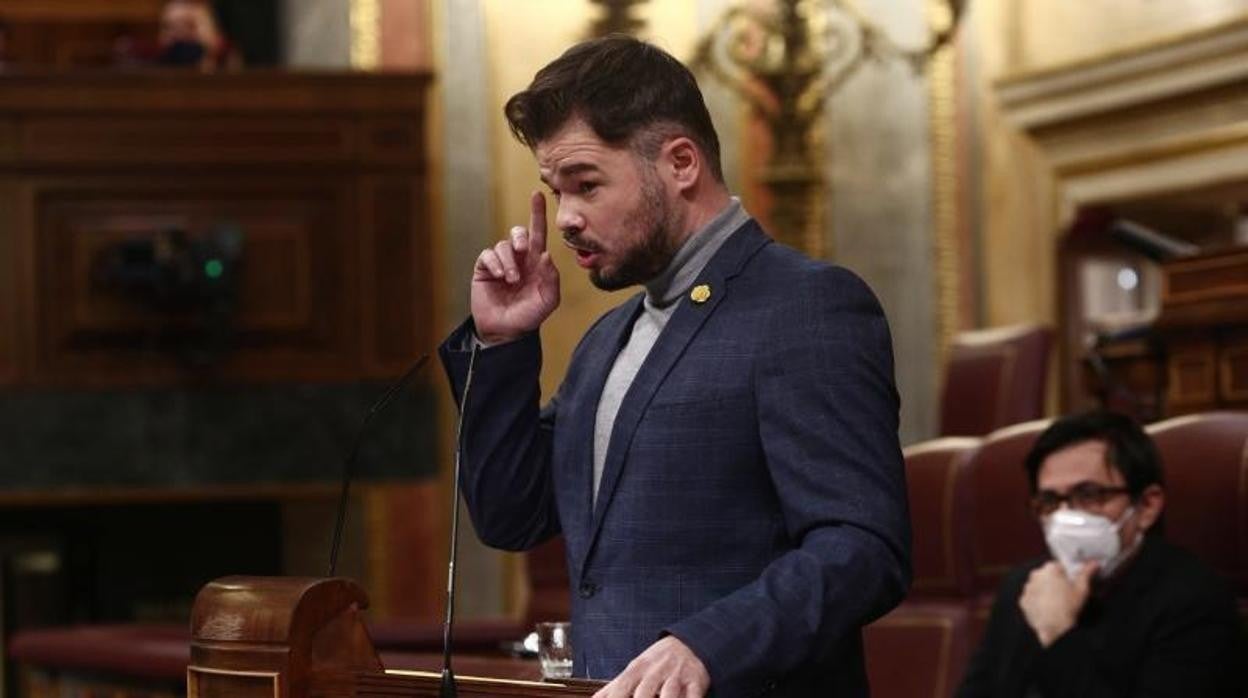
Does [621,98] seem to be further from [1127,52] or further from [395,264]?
[1127,52]

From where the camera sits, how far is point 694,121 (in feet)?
6.67

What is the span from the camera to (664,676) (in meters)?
1.77

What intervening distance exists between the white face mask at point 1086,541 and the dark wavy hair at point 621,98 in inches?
75.9

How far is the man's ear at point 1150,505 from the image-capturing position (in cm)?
376

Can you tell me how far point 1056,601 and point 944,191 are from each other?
5.09m

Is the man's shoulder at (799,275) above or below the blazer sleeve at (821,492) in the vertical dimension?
above

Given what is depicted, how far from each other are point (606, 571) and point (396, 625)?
3723mm

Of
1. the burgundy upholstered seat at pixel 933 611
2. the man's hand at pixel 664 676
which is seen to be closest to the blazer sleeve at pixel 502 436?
the man's hand at pixel 664 676

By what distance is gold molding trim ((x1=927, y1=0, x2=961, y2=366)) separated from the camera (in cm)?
871

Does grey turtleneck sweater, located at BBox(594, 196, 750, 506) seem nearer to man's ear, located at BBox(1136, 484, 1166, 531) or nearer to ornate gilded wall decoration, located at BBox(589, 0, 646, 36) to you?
man's ear, located at BBox(1136, 484, 1166, 531)

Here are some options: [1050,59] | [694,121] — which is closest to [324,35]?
[1050,59]

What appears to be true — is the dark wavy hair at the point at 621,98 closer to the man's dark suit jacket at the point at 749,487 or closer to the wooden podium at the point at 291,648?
the man's dark suit jacket at the point at 749,487

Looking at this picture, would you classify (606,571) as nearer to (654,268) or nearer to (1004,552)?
(654,268)

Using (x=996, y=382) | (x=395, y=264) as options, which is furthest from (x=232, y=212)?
(x=996, y=382)
